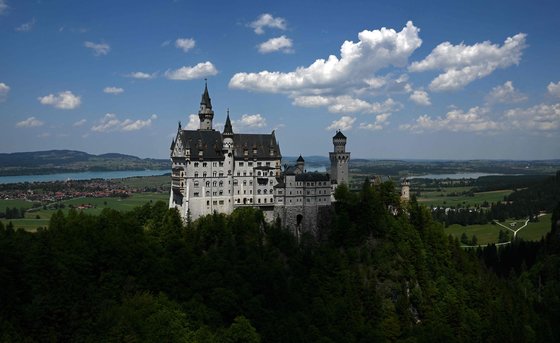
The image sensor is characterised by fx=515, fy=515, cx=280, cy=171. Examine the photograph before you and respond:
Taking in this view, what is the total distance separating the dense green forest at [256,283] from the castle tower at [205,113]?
16835 millimetres

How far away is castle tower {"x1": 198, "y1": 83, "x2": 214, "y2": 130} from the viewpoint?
89250 millimetres

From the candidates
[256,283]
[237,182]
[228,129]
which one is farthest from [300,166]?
[256,283]

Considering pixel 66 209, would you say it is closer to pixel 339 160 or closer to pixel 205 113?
pixel 205 113

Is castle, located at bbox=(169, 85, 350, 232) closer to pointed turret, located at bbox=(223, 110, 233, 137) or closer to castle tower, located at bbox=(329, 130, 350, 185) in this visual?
pointed turret, located at bbox=(223, 110, 233, 137)

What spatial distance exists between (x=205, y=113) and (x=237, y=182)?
14514mm

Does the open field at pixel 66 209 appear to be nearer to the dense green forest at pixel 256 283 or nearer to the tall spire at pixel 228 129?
the dense green forest at pixel 256 283

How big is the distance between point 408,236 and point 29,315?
56502 mm

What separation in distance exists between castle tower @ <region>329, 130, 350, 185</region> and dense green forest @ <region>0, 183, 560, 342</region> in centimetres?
553

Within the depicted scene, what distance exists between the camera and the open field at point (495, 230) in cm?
14862

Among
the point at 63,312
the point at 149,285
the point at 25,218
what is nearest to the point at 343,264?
the point at 149,285

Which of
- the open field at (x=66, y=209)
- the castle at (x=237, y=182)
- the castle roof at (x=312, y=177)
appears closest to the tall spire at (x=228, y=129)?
the castle at (x=237, y=182)

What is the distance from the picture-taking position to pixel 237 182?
83.1 metres

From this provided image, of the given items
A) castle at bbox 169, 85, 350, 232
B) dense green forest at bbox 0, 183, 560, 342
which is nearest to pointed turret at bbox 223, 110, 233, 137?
castle at bbox 169, 85, 350, 232

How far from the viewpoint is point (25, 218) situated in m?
148
